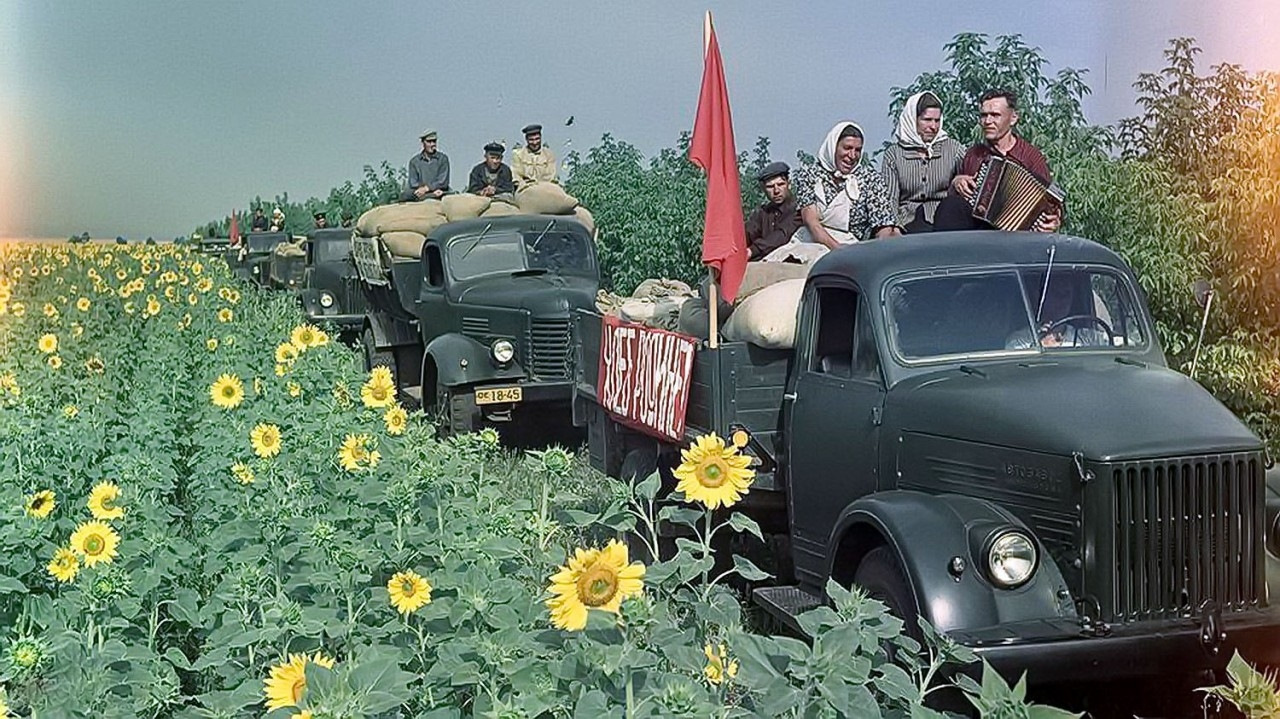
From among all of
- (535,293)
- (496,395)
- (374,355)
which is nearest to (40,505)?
(496,395)

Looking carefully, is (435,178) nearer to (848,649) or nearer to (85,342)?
(85,342)

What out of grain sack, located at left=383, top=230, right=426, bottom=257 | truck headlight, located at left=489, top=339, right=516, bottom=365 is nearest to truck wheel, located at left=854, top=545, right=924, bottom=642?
truck headlight, located at left=489, top=339, right=516, bottom=365

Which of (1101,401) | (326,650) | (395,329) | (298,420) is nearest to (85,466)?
(298,420)

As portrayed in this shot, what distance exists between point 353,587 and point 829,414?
7.92 ft

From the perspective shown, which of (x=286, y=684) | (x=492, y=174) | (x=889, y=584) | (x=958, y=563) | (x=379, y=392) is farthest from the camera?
(x=492, y=174)

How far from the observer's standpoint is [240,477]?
4.59 metres

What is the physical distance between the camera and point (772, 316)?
19.4 ft

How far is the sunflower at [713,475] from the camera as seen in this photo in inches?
124

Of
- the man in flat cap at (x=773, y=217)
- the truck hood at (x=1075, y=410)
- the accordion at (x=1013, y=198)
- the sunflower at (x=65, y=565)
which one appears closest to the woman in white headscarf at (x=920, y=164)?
the man in flat cap at (x=773, y=217)

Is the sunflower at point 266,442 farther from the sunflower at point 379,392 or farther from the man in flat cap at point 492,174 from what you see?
the man in flat cap at point 492,174

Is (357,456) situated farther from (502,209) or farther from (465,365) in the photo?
(502,209)

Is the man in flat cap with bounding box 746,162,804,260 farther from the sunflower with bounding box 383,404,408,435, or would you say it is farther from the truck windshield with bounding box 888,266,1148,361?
the sunflower with bounding box 383,404,408,435

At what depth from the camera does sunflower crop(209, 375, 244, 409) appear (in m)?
5.94

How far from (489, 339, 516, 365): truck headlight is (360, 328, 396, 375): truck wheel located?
2.84m
